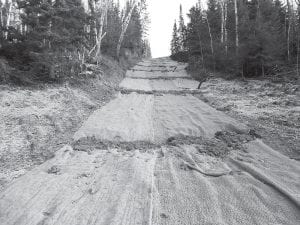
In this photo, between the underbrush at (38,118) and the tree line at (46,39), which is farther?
the tree line at (46,39)

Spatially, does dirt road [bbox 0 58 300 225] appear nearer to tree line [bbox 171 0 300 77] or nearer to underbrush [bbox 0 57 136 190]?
underbrush [bbox 0 57 136 190]

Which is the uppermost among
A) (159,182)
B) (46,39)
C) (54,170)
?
(46,39)

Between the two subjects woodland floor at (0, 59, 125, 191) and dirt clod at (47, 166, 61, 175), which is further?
woodland floor at (0, 59, 125, 191)

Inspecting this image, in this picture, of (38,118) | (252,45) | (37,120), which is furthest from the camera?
(252,45)

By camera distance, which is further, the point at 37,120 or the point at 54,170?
the point at 37,120

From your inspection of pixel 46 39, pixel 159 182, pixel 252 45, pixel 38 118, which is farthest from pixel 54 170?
pixel 252 45

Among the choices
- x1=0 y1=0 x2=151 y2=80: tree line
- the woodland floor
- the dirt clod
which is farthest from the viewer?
x1=0 y1=0 x2=151 y2=80: tree line

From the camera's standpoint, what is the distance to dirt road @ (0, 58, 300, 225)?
11.9 feet

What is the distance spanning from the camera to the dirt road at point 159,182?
3.62m

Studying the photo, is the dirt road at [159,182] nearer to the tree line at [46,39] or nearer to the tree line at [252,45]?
the tree line at [46,39]

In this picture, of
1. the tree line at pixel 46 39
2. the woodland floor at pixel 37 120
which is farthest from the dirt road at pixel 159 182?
the tree line at pixel 46 39

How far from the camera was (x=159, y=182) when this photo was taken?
179 inches

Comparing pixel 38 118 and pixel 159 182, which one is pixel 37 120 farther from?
pixel 159 182

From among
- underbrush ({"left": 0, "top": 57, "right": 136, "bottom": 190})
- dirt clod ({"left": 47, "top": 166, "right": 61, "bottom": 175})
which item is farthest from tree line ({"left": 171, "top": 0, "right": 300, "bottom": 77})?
dirt clod ({"left": 47, "top": 166, "right": 61, "bottom": 175})
